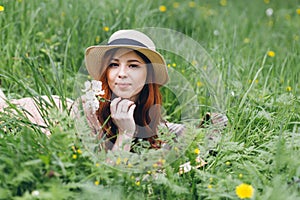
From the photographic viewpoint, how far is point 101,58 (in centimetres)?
245

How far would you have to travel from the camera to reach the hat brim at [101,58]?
2383 mm

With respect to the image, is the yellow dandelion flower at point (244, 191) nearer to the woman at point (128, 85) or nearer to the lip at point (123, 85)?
the woman at point (128, 85)

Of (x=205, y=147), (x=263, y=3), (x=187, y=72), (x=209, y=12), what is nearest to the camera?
(x=205, y=147)

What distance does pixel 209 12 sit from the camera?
4.88 metres

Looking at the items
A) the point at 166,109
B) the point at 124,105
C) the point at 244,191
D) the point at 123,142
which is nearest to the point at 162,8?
the point at 166,109

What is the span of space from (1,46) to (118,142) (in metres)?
1.47

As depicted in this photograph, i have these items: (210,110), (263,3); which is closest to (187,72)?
(210,110)

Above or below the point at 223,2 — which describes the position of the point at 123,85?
above

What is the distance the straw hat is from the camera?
236 centimetres

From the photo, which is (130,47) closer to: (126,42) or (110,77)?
(126,42)

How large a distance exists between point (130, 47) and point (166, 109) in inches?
36.5

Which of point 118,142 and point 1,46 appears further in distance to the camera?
point 1,46

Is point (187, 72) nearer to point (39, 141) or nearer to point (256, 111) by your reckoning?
point (256, 111)

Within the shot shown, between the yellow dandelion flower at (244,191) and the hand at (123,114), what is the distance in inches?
Answer: 22.8
